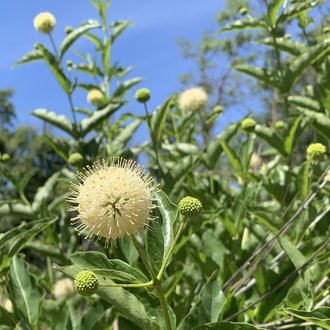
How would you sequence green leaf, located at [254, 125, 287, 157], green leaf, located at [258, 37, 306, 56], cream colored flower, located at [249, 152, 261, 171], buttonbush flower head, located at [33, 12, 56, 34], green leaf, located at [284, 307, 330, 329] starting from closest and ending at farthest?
green leaf, located at [284, 307, 330, 329], green leaf, located at [254, 125, 287, 157], green leaf, located at [258, 37, 306, 56], cream colored flower, located at [249, 152, 261, 171], buttonbush flower head, located at [33, 12, 56, 34]

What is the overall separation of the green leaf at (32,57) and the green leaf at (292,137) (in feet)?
4.35

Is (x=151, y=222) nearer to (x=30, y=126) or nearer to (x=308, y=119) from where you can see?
(x=308, y=119)

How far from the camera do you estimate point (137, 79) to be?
11.0 ft

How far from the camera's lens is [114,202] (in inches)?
56.7

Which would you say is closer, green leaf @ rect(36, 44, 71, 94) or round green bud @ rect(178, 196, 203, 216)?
round green bud @ rect(178, 196, 203, 216)

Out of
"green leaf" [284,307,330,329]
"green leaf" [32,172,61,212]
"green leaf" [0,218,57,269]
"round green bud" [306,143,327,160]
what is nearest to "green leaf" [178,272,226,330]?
"green leaf" [284,307,330,329]

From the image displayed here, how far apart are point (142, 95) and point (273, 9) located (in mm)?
701

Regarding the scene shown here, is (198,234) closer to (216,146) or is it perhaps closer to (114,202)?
(216,146)

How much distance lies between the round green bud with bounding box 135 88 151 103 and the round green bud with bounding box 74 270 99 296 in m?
1.31

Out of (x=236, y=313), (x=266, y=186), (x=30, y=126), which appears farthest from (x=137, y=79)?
(x=30, y=126)

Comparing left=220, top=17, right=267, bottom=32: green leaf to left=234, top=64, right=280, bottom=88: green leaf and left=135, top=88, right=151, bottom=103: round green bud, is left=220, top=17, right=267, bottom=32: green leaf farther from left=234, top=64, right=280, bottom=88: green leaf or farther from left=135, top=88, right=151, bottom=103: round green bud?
left=135, top=88, right=151, bottom=103: round green bud

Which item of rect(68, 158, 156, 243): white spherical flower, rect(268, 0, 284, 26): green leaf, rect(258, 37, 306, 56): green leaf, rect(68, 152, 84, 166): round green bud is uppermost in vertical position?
rect(268, 0, 284, 26): green leaf

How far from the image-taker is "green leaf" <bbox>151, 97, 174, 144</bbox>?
97.7 inches

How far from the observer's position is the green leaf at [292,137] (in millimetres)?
2447
